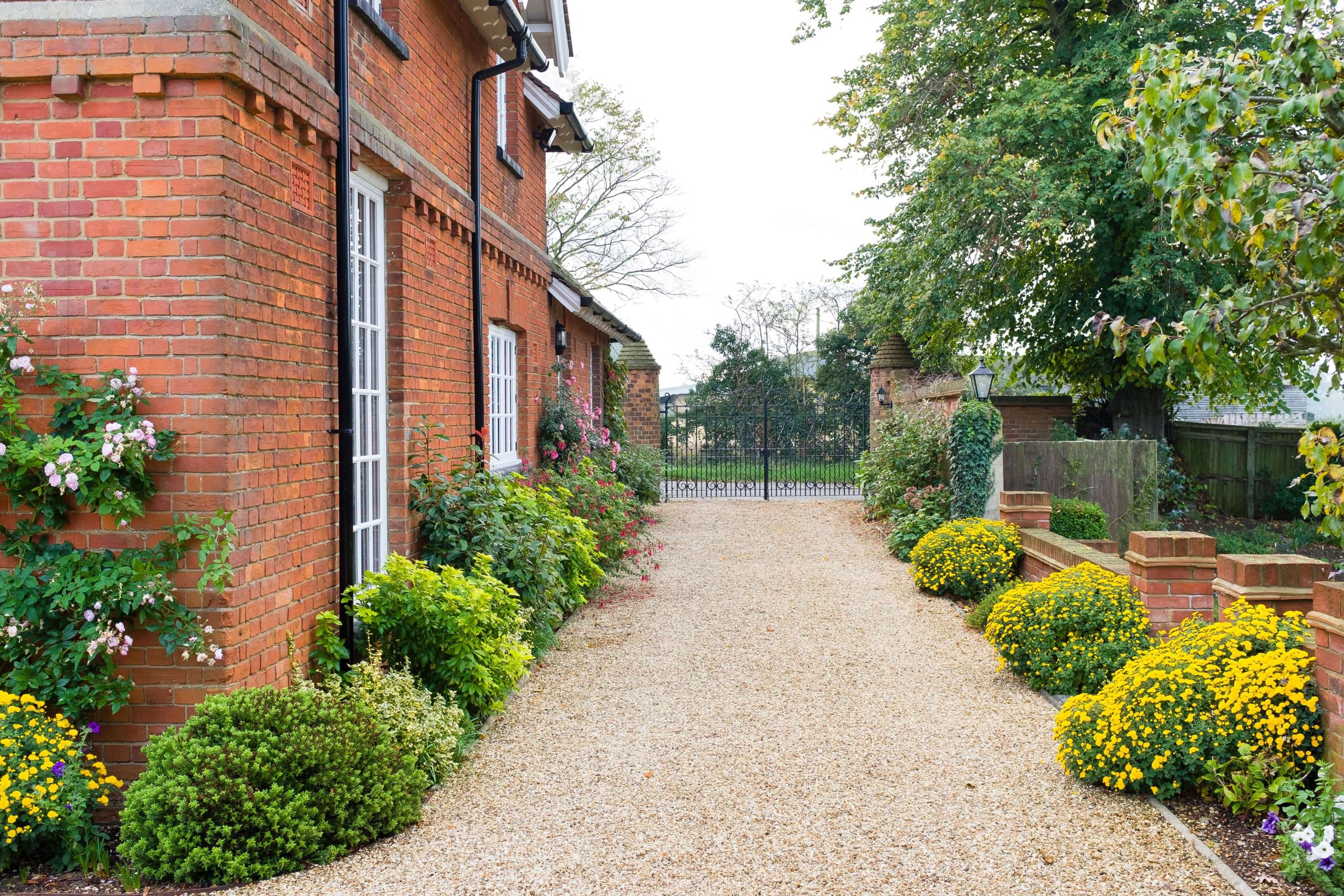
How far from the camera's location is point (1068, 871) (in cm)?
398

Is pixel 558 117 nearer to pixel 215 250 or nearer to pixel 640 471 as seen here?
pixel 640 471

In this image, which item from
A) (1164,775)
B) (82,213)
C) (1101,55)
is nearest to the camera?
(82,213)

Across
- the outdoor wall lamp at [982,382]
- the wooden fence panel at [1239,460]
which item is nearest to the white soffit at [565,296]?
the outdoor wall lamp at [982,382]

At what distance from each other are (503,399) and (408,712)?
599 centimetres

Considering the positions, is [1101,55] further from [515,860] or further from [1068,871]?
[515,860]

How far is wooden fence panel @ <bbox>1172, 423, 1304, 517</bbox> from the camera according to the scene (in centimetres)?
1795

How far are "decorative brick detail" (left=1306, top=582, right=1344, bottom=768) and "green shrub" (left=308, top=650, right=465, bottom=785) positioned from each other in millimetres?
4119

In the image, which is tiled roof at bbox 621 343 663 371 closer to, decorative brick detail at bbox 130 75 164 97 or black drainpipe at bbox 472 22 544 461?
black drainpipe at bbox 472 22 544 461

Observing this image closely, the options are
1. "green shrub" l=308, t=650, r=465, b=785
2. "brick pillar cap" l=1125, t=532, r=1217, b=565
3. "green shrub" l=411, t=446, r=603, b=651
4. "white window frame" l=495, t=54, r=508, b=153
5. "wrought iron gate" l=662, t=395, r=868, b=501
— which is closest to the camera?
"green shrub" l=308, t=650, r=465, b=785

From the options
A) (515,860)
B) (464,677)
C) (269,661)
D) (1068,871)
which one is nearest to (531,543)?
(464,677)

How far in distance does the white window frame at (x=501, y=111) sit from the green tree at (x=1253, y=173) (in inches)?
281

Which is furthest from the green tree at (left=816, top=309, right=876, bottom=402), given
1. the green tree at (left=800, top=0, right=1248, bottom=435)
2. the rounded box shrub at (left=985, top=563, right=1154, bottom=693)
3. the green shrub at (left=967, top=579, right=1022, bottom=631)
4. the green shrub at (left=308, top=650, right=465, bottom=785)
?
the green shrub at (left=308, top=650, right=465, bottom=785)

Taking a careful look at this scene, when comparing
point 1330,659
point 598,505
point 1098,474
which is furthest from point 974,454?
point 1330,659

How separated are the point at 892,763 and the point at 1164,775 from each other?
4.46ft
